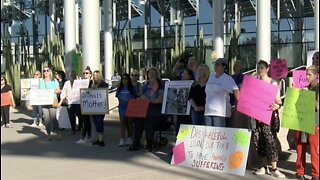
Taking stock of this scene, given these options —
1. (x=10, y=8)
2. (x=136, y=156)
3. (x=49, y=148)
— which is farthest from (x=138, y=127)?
(x=10, y=8)

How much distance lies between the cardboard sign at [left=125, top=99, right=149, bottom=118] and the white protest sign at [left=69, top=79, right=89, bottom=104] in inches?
75.7

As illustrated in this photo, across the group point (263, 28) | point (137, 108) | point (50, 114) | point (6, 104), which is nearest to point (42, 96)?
point (50, 114)

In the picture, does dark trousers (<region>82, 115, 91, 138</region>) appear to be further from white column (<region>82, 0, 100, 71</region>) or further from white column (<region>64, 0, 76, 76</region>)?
white column (<region>64, 0, 76, 76</region>)

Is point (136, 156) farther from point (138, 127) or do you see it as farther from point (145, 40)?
point (145, 40)

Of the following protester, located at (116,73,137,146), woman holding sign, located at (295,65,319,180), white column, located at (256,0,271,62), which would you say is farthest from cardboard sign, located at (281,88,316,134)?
white column, located at (256,0,271,62)

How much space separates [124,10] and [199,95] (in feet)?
95.3

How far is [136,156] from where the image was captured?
30.5ft

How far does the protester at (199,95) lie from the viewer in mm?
8539

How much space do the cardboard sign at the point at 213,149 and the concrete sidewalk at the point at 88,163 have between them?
138 millimetres

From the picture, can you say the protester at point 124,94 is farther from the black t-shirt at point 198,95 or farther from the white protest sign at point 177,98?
the black t-shirt at point 198,95

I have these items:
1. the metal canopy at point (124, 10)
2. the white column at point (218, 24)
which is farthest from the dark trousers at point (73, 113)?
the metal canopy at point (124, 10)

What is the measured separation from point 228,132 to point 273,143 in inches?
26.3

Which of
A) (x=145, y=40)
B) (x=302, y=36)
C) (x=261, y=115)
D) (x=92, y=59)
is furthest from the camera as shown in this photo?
(x=145, y=40)

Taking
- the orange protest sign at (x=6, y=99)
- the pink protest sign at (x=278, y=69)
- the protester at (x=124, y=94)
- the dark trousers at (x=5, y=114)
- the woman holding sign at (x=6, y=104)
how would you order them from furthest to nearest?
the dark trousers at (x=5, y=114), the woman holding sign at (x=6, y=104), the orange protest sign at (x=6, y=99), the protester at (x=124, y=94), the pink protest sign at (x=278, y=69)
